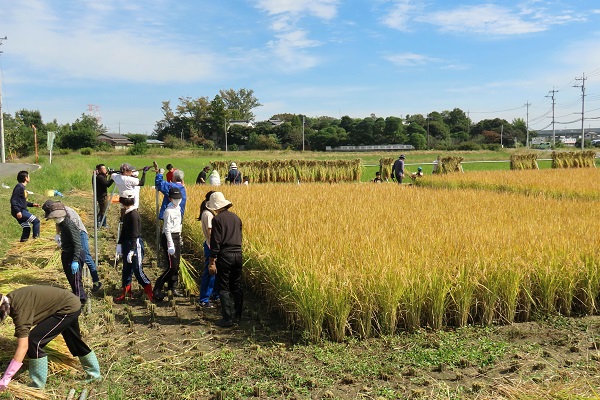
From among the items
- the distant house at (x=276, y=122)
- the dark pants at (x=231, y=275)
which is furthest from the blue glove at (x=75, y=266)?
the distant house at (x=276, y=122)

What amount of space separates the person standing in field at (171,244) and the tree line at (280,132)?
58.4 m

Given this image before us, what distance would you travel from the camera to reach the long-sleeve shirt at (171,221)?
22.4 feet

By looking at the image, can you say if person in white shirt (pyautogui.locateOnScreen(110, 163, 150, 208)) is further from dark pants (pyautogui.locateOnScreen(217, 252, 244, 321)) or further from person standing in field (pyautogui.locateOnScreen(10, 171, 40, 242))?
dark pants (pyautogui.locateOnScreen(217, 252, 244, 321))

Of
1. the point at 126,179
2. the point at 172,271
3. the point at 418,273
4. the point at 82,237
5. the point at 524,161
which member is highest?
the point at 524,161

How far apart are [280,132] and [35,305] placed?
242ft

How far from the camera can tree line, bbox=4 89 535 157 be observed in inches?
2606

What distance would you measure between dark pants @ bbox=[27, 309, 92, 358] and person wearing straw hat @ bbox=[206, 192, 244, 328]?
67.7 inches

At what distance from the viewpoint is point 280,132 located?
253 feet

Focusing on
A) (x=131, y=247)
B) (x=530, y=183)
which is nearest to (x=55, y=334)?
(x=131, y=247)

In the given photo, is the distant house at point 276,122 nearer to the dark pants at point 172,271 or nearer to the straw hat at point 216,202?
the dark pants at point 172,271

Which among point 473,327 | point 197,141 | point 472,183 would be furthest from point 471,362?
point 197,141

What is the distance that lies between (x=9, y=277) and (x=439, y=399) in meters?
6.01

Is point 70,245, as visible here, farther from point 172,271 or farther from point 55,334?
point 55,334

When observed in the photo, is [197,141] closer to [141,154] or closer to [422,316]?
[141,154]
